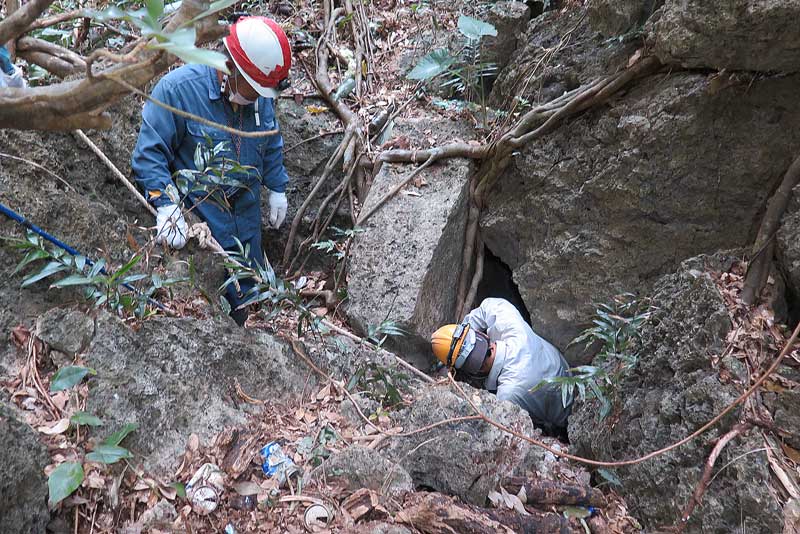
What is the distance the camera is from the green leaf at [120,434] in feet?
5.47

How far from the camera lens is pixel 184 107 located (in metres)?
3.03

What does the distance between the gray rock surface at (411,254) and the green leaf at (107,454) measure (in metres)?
1.95

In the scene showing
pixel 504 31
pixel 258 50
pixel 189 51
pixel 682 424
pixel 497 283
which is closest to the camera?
pixel 189 51

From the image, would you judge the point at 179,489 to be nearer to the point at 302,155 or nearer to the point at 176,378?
the point at 176,378

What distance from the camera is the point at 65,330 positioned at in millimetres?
1947

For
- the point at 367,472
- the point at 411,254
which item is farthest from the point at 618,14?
the point at 367,472

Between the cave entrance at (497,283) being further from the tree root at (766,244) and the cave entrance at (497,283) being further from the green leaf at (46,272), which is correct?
the green leaf at (46,272)

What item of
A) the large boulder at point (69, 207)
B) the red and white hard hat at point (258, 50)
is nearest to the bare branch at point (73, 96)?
the large boulder at point (69, 207)

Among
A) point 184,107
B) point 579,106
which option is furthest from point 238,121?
point 579,106

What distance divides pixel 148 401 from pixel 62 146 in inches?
64.4

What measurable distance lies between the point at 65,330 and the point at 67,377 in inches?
12.3

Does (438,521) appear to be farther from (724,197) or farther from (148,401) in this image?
(724,197)

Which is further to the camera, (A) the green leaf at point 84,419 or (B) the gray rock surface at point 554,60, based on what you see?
(B) the gray rock surface at point 554,60

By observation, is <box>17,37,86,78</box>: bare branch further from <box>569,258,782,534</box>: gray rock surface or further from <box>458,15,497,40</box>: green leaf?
<box>569,258,782,534</box>: gray rock surface
